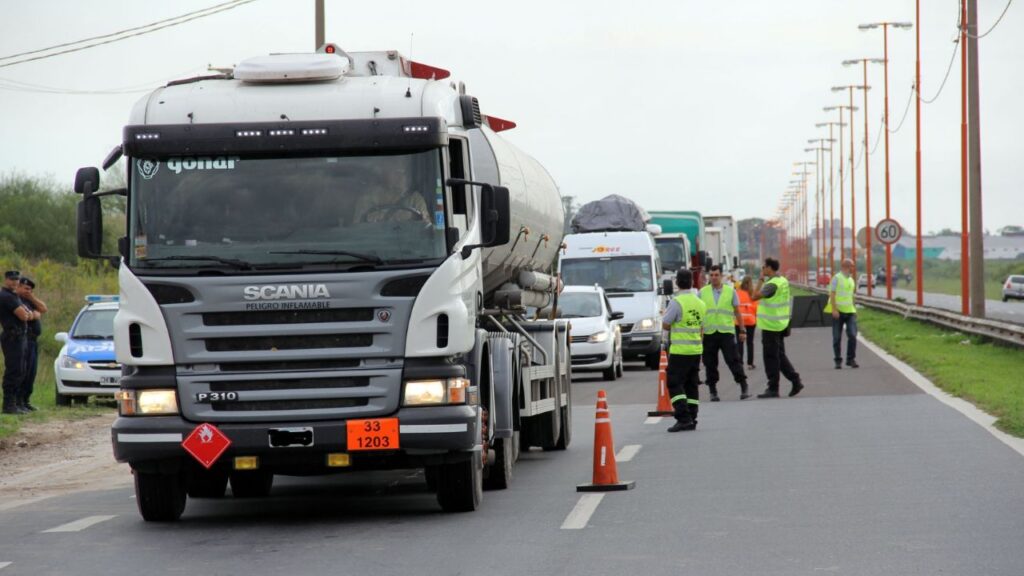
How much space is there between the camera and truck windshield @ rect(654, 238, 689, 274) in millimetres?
40688

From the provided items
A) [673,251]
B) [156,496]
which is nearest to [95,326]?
[156,496]

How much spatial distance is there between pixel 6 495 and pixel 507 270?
15.7 ft

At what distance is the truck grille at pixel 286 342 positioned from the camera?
10648 mm

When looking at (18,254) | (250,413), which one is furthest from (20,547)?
(18,254)

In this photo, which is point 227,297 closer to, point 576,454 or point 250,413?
point 250,413

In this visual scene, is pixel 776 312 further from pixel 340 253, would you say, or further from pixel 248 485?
pixel 340 253

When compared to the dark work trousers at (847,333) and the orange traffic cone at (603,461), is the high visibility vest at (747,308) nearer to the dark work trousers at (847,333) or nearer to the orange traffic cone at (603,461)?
the dark work trousers at (847,333)

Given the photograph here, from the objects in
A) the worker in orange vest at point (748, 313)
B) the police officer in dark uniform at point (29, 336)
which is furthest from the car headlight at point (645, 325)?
the police officer in dark uniform at point (29, 336)

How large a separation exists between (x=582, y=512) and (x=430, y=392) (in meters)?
1.46

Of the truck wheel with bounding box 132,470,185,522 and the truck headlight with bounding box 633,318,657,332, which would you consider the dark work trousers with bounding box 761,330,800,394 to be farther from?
the truck wheel with bounding box 132,470,185,522

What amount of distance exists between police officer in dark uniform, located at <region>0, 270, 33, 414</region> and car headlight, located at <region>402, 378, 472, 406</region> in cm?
1159

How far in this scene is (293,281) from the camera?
34.6ft

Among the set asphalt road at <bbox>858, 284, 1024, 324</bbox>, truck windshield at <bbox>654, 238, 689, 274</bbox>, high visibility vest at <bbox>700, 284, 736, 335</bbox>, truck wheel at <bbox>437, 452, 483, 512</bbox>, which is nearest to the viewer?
truck wheel at <bbox>437, 452, 483, 512</bbox>

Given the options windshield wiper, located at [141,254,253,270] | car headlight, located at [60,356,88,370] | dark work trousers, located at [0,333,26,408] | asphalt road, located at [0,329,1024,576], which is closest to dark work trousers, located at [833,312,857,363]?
asphalt road, located at [0,329,1024,576]
